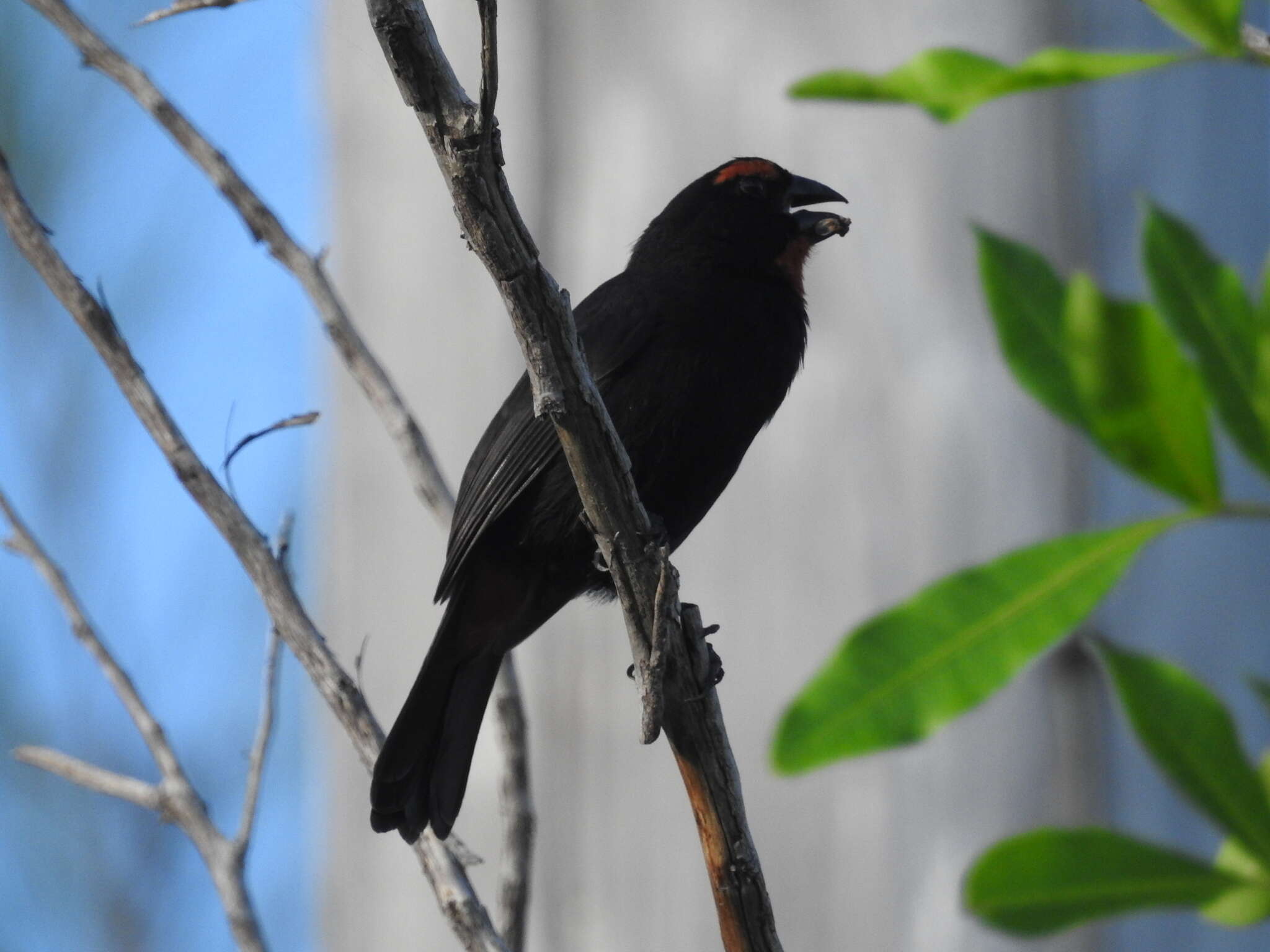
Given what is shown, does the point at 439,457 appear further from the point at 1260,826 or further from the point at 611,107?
the point at 1260,826

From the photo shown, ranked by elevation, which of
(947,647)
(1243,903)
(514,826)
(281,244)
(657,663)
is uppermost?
(281,244)

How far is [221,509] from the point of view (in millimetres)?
2354

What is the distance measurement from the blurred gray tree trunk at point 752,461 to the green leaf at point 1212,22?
9.58 feet

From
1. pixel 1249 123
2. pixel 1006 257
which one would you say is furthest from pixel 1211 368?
pixel 1249 123

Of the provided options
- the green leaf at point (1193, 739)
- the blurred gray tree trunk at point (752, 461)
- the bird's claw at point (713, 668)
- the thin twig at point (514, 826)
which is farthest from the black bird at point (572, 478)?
the green leaf at point (1193, 739)

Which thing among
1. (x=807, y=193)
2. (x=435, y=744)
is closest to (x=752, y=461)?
(x=807, y=193)

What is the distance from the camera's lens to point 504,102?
15.9ft

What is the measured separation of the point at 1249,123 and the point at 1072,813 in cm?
204

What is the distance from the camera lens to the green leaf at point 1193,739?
23.2 inches

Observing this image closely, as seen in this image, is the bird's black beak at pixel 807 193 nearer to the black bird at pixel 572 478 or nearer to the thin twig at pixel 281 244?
the black bird at pixel 572 478

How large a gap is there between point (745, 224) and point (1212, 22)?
2771 mm

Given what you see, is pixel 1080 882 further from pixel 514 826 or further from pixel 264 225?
pixel 264 225

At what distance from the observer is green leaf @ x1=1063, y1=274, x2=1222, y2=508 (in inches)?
24.6

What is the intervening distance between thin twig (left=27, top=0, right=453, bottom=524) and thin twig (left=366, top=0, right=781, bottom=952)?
83 centimetres
